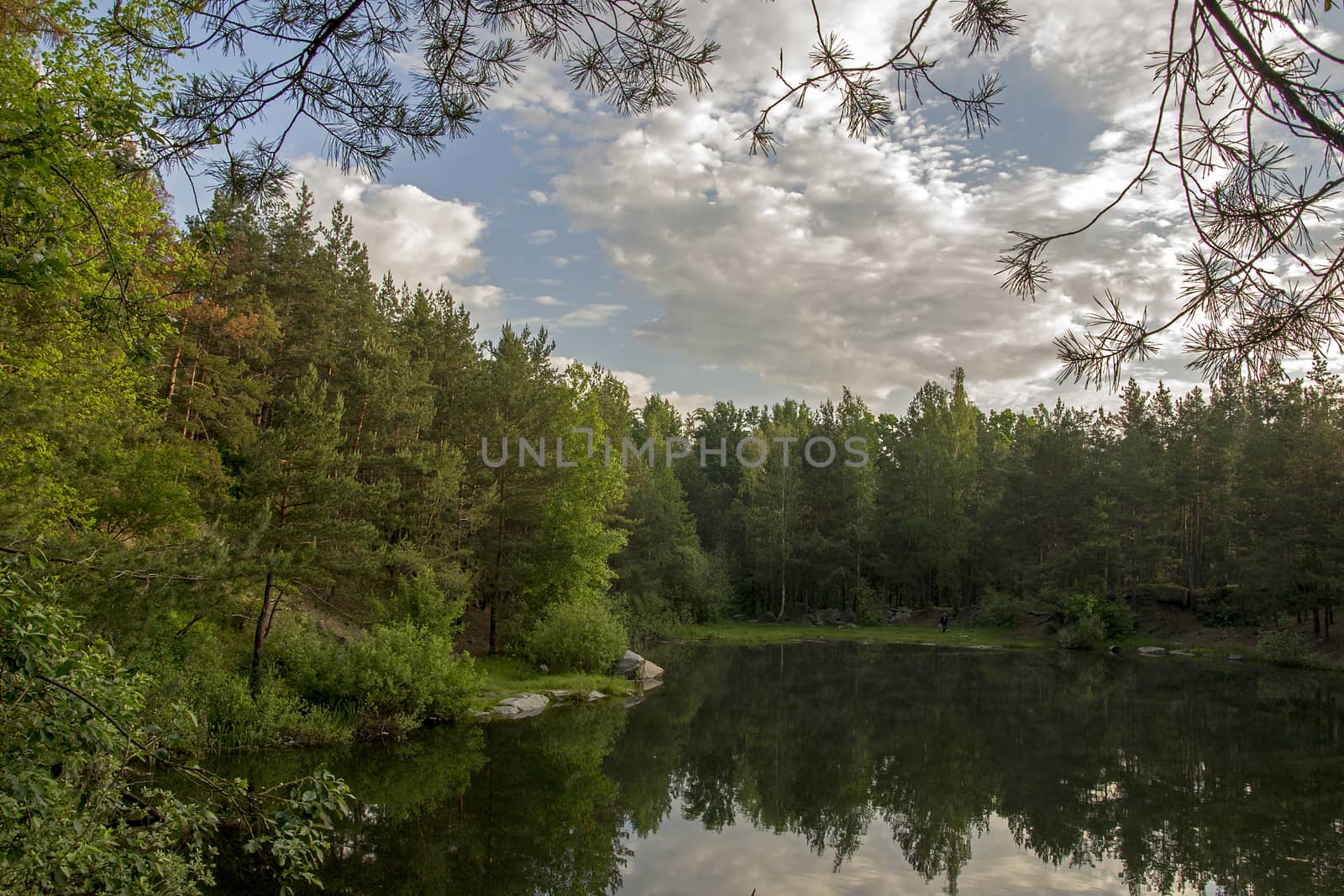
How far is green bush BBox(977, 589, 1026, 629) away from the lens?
44.4 meters

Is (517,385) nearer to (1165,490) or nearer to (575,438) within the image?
(575,438)

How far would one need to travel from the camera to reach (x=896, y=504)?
53594 mm

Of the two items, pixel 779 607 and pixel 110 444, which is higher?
pixel 110 444

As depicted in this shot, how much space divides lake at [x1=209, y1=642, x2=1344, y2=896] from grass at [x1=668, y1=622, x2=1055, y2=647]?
1747cm

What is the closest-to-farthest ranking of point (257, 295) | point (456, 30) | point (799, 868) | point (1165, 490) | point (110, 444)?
1. point (456, 30)
2. point (799, 868)
3. point (110, 444)
4. point (257, 295)
5. point (1165, 490)

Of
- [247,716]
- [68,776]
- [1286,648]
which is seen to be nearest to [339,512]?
[247,716]

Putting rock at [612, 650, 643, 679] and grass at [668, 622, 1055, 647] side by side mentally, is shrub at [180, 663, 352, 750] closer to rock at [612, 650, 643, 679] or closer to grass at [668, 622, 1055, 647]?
rock at [612, 650, 643, 679]

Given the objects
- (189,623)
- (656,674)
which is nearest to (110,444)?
(189,623)

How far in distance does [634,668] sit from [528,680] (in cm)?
437

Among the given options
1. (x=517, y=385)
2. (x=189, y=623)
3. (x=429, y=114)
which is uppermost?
(x=517, y=385)

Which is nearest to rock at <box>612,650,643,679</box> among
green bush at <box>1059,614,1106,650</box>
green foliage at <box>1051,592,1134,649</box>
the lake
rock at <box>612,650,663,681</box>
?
rock at <box>612,650,663,681</box>

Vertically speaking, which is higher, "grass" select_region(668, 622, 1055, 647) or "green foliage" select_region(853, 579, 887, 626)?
"green foliage" select_region(853, 579, 887, 626)

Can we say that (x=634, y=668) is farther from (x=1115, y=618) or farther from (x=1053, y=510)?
(x=1053, y=510)

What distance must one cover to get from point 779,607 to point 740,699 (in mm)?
31251
